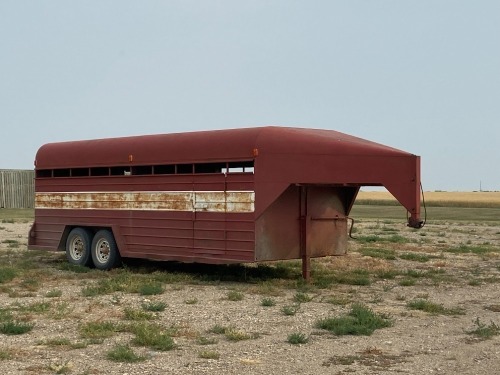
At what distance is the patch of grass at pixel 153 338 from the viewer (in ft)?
30.2

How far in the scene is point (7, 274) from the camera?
15.7 metres


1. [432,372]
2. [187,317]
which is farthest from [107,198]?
[432,372]

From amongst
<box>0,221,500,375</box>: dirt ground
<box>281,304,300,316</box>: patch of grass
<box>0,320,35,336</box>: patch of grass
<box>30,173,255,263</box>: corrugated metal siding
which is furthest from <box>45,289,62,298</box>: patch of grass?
→ <box>281,304,300,316</box>: patch of grass

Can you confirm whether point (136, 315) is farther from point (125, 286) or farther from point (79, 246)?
point (79, 246)

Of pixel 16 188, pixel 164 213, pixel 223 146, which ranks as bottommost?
pixel 164 213

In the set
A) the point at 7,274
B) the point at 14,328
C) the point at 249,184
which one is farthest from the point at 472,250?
the point at 14,328

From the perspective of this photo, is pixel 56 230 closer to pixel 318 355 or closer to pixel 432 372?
pixel 318 355

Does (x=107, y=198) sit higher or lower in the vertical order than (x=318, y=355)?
higher

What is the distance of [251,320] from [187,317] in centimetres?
98

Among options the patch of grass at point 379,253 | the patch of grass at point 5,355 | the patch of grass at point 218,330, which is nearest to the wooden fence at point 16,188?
the patch of grass at point 379,253

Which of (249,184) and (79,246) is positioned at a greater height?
(249,184)

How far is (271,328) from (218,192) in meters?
4.70

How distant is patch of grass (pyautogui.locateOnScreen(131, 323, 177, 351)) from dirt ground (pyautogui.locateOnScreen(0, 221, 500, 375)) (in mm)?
125

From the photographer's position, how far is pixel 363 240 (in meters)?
26.0
